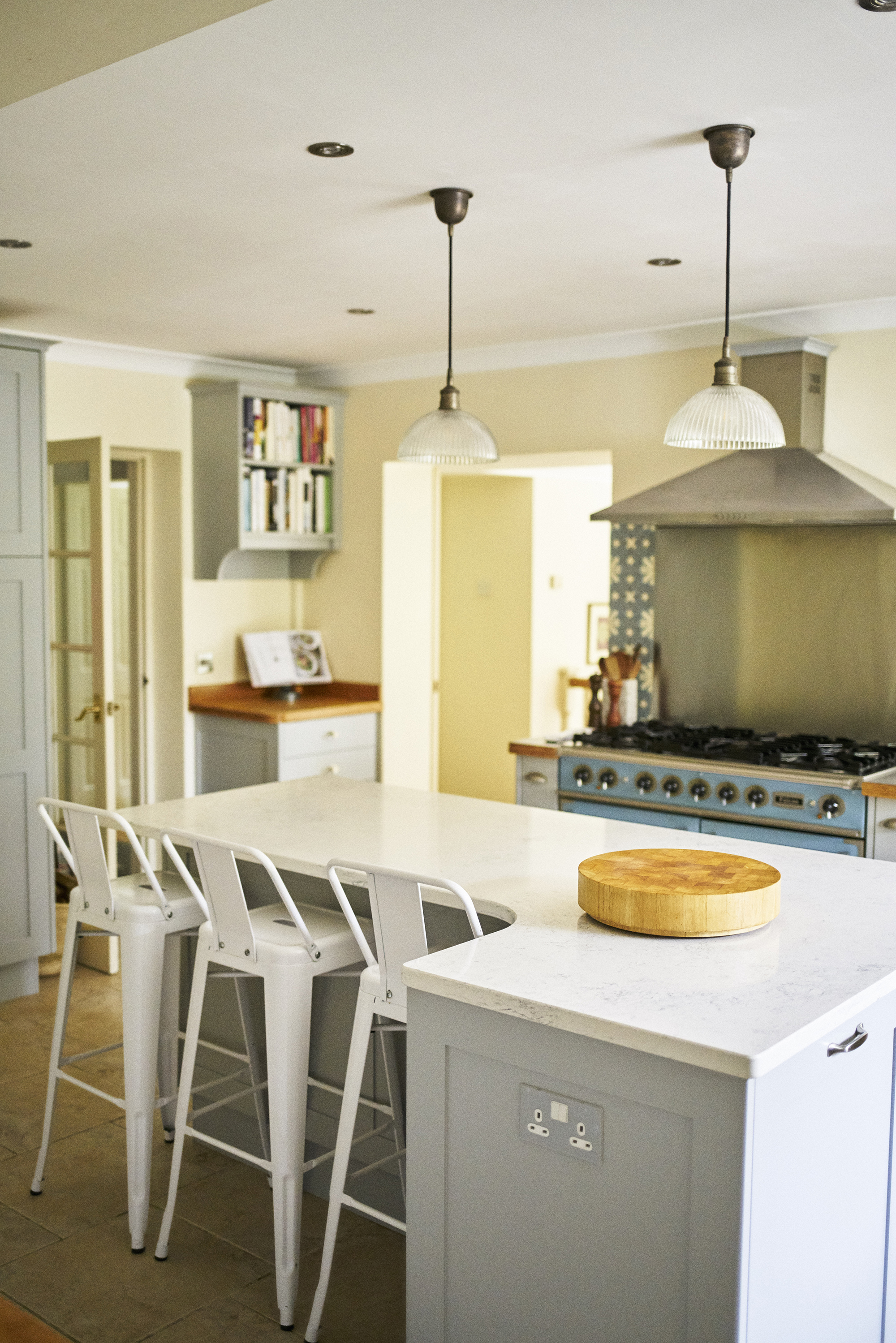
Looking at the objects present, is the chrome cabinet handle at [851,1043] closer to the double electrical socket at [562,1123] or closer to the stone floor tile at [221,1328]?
the double electrical socket at [562,1123]

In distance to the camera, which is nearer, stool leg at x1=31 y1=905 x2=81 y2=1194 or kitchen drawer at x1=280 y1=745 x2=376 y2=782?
stool leg at x1=31 y1=905 x2=81 y2=1194

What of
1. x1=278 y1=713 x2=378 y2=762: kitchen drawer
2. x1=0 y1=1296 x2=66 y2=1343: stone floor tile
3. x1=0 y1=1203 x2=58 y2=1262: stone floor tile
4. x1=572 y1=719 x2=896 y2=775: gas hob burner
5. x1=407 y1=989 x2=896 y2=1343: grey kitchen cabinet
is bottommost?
x1=0 y1=1203 x2=58 y2=1262: stone floor tile

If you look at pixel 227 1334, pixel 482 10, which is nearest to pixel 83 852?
pixel 227 1334

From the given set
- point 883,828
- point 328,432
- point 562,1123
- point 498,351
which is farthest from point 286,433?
point 562,1123

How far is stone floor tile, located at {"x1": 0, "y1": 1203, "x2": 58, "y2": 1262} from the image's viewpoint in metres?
2.82

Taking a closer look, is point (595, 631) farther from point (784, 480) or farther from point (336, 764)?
point (784, 480)

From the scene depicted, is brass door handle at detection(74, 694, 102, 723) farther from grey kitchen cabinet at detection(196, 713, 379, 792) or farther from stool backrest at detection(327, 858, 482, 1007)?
stool backrest at detection(327, 858, 482, 1007)

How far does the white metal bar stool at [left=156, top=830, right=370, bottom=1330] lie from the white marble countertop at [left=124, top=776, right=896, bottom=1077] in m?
0.16

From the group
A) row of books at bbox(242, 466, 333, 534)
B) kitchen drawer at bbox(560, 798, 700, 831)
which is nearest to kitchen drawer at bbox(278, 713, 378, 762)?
row of books at bbox(242, 466, 333, 534)

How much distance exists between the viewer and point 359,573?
606cm

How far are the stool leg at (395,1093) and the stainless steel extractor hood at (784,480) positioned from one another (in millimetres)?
2403

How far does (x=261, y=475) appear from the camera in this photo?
571cm

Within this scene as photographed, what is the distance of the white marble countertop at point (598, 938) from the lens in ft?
5.74

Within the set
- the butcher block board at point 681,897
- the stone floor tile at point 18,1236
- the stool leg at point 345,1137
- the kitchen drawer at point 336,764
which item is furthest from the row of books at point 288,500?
the butcher block board at point 681,897
